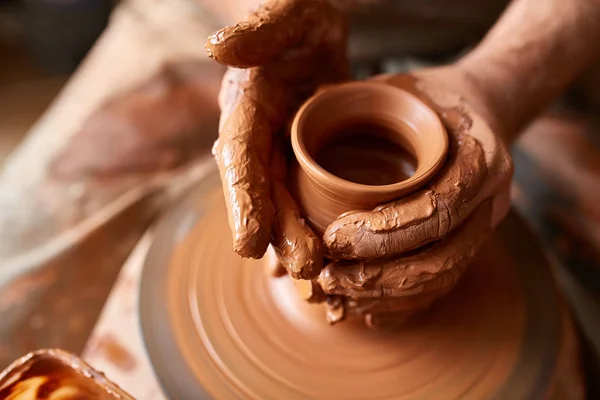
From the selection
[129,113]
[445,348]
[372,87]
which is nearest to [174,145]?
[129,113]

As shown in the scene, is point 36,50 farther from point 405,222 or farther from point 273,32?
point 405,222

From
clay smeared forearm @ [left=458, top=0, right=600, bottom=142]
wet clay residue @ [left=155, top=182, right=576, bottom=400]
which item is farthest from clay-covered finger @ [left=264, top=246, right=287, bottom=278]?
clay smeared forearm @ [left=458, top=0, right=600, bottom=142]

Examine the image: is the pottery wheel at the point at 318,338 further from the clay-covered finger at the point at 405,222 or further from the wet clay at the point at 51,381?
the clay-covered finger at the point at 405,222

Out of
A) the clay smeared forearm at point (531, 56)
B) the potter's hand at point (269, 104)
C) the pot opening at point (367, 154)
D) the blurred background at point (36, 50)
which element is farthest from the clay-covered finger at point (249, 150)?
the blurred background at point (36, 50)

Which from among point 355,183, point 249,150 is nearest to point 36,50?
point 249,150

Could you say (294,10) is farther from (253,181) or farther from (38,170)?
(38,170)

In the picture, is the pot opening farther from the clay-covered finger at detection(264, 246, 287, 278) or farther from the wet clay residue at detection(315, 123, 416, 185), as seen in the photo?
the clay-covered finger at detection(264, 246, 287, 278)
